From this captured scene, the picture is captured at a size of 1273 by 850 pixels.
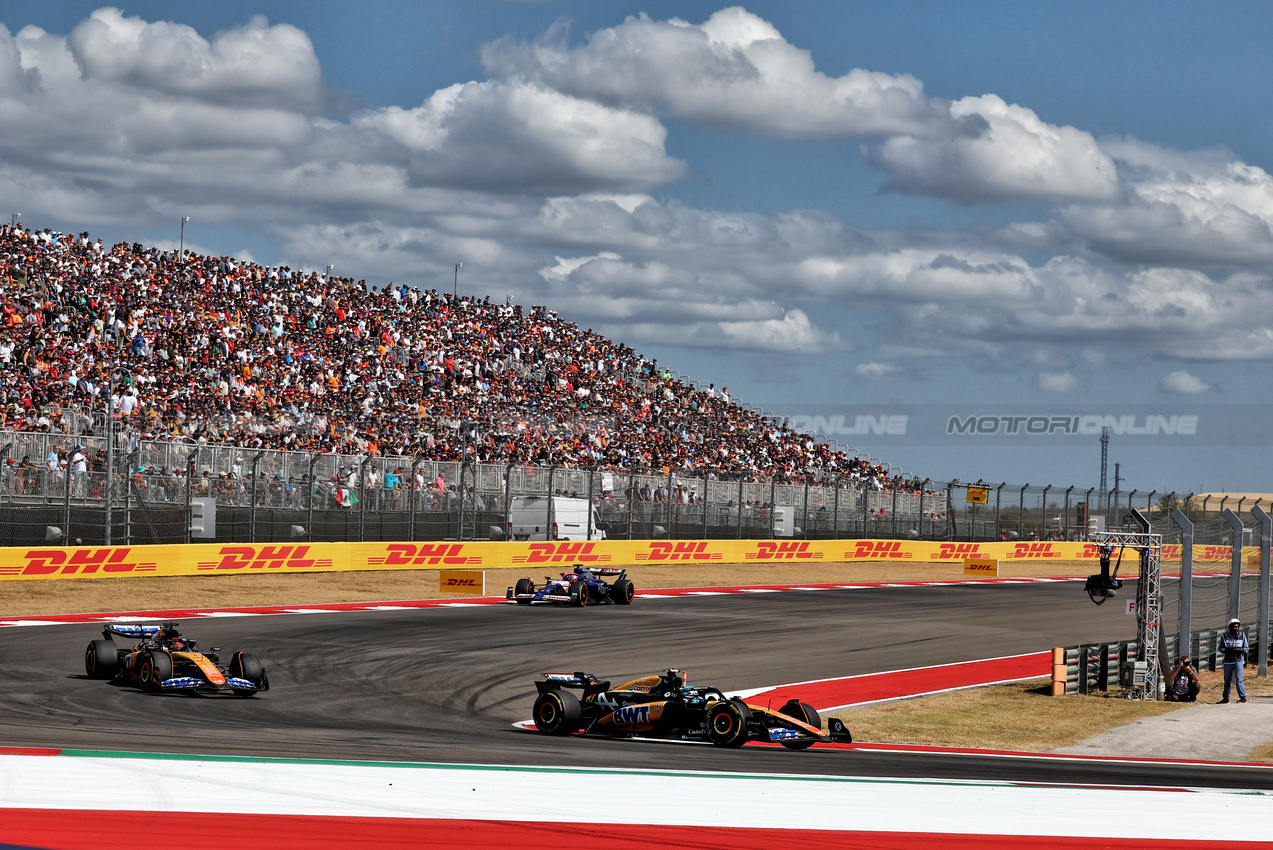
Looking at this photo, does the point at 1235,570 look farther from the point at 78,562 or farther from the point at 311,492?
the point at 78,562

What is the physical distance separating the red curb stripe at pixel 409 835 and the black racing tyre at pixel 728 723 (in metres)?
4.20

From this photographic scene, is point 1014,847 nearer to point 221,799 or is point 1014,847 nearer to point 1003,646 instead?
point 221,799

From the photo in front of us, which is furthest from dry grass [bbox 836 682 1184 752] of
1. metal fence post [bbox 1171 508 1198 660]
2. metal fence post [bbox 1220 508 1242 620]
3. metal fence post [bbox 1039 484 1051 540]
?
metal fence post [bbox 1039 484 1051 540]

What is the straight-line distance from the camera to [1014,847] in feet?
27.9

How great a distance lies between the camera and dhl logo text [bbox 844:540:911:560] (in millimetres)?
44250

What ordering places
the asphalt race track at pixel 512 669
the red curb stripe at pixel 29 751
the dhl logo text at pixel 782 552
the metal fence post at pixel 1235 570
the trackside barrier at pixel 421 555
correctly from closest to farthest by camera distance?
the red curb stripe at pixel 29 751, the asphalt race track at pixel 512 669, the metal fence post at pixel 1235 570, the trackside barrier at pixel 421 555, the dhl logo text at pixel 782 552

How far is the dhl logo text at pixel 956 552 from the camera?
4734cm

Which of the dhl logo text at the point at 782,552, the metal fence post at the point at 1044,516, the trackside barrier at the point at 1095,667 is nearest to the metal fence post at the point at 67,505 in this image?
the trackside barrier at the point at 1095,667

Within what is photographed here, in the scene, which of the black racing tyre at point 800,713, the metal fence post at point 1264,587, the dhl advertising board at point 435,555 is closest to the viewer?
the black racing tyre at point 800,713

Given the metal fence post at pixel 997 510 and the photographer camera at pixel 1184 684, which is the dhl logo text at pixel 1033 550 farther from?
the photographer camera at pixel 1184 684

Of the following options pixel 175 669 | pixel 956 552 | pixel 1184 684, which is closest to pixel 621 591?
pixel 1184 684

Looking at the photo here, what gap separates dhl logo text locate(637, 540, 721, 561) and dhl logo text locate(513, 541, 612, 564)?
1926mm

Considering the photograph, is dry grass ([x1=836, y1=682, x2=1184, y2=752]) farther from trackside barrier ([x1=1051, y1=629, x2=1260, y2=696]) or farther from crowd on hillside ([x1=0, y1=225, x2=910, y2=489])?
crowd on hillside ([x1=0, y1=225, x2=910, y2=489])

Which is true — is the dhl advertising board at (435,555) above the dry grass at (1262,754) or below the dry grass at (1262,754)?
above
